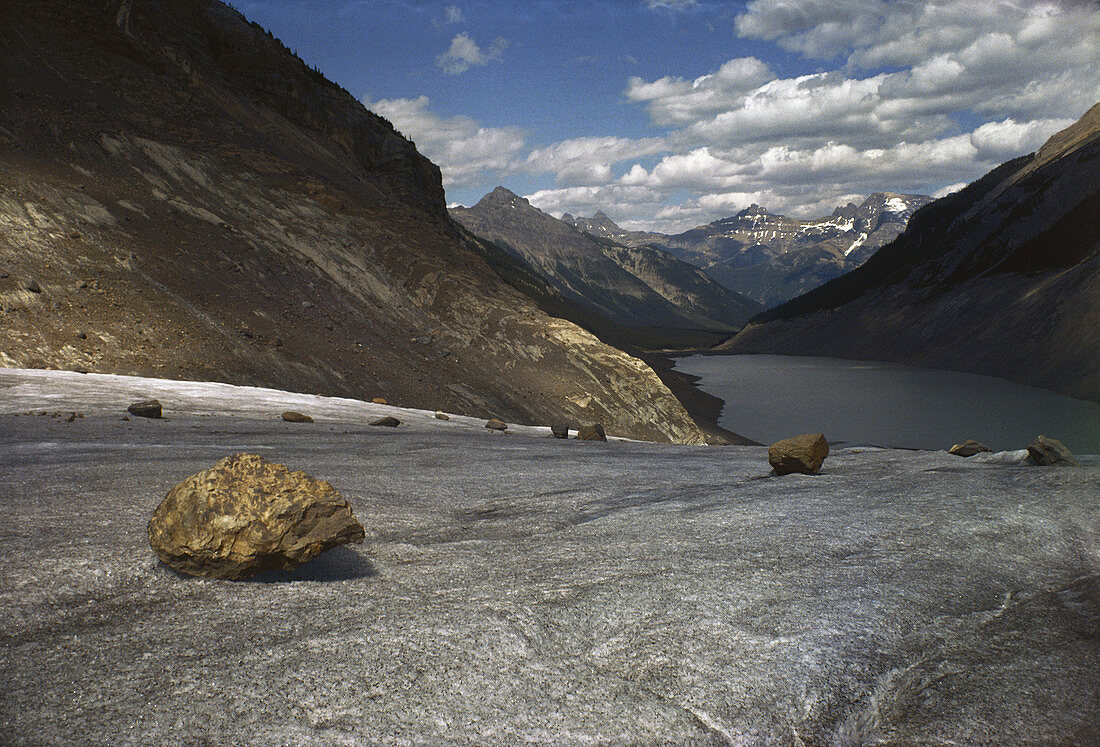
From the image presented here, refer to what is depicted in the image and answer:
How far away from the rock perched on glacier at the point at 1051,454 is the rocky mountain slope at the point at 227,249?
17059 millimetres

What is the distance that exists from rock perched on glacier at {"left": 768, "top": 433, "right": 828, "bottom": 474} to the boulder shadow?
6.00 metres

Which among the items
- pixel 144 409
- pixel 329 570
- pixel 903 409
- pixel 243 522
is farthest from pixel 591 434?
pixel 903 409

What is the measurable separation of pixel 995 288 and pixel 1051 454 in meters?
104

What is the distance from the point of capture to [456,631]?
3430mm

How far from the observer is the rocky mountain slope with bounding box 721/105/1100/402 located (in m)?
68.2

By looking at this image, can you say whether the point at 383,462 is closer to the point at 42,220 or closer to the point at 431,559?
the point at 431,559

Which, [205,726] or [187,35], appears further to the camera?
[187,35]

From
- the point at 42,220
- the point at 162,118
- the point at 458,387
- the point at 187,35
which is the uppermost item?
the point at 187,35

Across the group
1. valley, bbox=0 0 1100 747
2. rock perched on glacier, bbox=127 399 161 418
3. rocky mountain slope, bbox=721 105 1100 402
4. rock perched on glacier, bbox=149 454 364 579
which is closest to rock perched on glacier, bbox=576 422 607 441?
valley, bbox=0 0 1100 747

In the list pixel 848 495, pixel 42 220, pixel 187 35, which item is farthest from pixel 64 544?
pixel 187 35

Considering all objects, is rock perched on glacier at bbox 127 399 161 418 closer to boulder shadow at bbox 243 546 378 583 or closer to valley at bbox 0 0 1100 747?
valley at bbox 0 0 1100 747

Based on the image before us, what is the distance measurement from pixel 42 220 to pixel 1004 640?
23.5 meters

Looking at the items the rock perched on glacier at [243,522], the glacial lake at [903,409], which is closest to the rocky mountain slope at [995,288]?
the glacial lake at [903,409]

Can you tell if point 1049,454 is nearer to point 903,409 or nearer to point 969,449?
point 969,449
